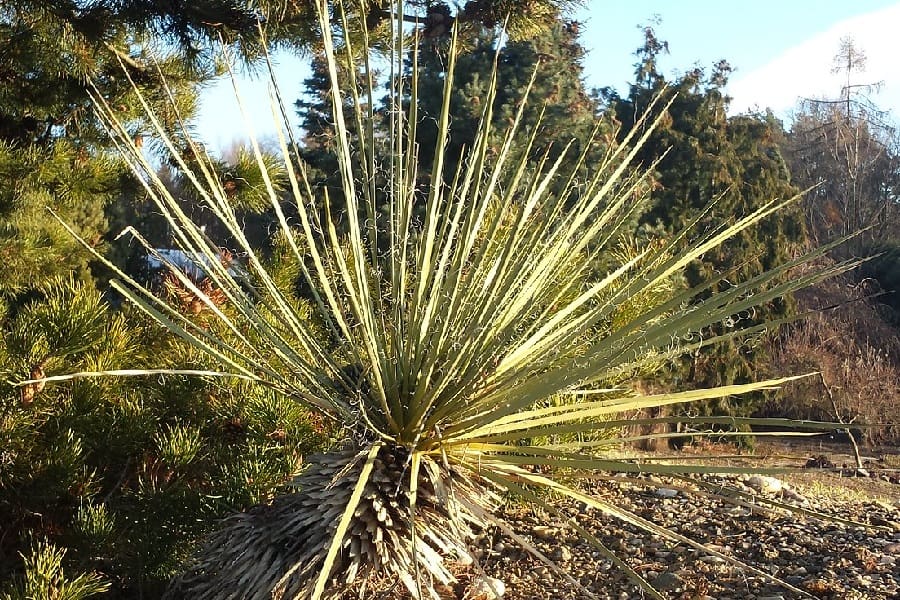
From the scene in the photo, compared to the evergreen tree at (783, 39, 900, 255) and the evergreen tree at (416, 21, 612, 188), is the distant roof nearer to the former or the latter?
the evergreen tree at (416, 21, 612, 188)

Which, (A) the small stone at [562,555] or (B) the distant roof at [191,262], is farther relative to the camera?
(A) the small stone at [562,555]

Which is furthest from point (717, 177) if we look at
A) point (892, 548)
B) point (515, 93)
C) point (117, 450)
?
point (117, 450)

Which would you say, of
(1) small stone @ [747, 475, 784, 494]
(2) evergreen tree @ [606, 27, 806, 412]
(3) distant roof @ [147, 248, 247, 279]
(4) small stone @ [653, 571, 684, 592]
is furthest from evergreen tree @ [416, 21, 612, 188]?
(4) small stone @ [653, 571, 684, 592]

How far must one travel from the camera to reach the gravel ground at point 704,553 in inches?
92.7

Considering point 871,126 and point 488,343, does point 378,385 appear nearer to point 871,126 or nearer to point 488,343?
point 488,343

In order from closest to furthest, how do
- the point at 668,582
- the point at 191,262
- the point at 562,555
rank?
the point at 668,582, the point at 562,555, the point at 191,262

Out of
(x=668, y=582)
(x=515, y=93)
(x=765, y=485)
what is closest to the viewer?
(x=668, y=582)

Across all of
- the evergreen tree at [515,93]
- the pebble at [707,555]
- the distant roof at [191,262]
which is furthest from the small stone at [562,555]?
the evergreen tree at [515,93]

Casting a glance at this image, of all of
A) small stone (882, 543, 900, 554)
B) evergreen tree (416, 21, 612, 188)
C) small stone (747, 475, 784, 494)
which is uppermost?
evergreen tree (416, 21, 612, 188)

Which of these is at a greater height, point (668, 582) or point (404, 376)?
point (404, 376)

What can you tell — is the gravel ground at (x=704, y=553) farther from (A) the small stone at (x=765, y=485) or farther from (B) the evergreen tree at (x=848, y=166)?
(B) the evergreen tree at (x=848, y=166)

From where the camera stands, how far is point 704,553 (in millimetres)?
2574

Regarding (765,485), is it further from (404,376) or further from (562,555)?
(404,376)

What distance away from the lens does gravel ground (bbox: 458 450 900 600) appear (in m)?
2.35
